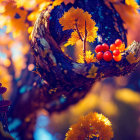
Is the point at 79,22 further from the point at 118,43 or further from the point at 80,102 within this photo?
the point at 80,102

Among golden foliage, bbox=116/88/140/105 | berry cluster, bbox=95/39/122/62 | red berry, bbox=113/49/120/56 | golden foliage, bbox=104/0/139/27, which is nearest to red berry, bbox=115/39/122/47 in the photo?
berry cluster, bbox=95/39/122/62

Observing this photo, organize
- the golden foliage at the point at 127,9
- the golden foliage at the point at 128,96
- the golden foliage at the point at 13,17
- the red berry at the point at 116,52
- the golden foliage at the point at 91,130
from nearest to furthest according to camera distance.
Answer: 1. the red berry at the point at 116,52
2. the golden foliage at the point at 91,130
3. the golden foliage at the point at 127,9
4. the golden foliage at the point at 13,17
5. the golden foliage at the point at 128,96

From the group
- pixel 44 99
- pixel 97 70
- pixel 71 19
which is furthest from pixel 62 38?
pixel 44 99

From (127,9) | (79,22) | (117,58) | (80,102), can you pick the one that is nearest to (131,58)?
→ (117,58)

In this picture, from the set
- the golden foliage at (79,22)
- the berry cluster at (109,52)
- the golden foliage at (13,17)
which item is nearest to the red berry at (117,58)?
the berry cluster at (109,52)

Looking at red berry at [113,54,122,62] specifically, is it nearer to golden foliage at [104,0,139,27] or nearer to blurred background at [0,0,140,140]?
golden foliage at [104,0,139,27]

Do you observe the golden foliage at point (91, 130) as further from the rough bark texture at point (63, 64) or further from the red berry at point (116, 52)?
the red berry at point (116, 52)

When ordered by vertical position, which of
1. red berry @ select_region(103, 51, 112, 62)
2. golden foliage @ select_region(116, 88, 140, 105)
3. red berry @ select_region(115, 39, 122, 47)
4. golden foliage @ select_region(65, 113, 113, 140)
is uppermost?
red berry @ select_region(115, 39, 122, 47)
